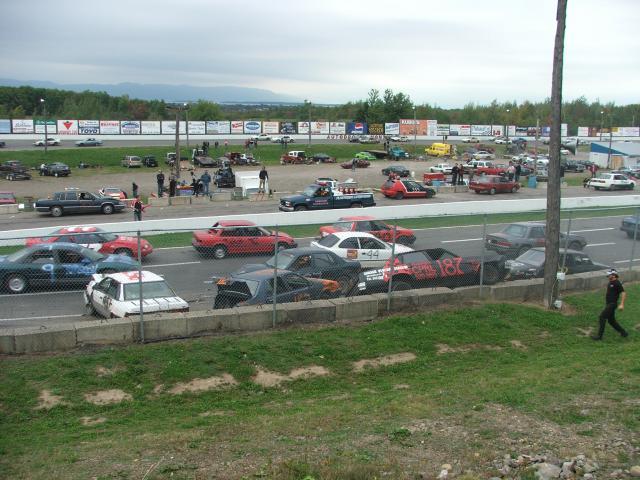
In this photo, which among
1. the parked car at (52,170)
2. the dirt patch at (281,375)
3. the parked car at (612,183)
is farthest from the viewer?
the parked car at (52,170)

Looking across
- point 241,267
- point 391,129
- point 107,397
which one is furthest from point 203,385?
point 391,129

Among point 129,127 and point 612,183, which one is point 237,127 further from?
point 612,183

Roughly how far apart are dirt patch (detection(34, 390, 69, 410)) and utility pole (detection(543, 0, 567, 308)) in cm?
1015

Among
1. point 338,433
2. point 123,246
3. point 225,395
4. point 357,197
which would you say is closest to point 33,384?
point 225,395

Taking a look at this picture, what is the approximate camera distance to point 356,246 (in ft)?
61.5

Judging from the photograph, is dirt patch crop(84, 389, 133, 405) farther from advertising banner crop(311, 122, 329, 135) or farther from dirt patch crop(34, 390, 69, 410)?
advertising banner crop(311, 122, 329, 135)

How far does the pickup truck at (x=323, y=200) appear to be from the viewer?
36.2 meters

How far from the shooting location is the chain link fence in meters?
11.1

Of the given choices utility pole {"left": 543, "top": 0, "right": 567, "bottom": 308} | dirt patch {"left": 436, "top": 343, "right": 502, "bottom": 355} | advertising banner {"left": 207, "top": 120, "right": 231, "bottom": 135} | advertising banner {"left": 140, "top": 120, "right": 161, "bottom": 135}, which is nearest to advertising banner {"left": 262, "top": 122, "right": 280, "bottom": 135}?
advertising banner {"left": 207, "top": 120, "right": 231, "bottom": 135}

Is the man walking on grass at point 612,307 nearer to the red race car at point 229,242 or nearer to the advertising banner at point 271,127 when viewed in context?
the red race car at point 229,242

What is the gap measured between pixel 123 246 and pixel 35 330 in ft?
17.6

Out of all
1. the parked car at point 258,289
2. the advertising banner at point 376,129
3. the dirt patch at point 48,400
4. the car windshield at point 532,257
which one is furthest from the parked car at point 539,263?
the advertising banner at point 376,129

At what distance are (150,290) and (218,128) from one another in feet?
277

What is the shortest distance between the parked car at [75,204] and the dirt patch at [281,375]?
2957 cm
